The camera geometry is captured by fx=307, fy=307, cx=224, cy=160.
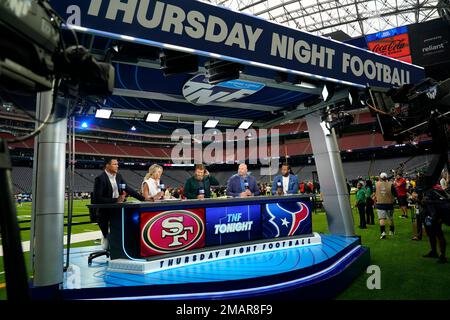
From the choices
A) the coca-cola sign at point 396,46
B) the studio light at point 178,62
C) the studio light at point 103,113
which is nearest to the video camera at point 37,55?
the studio light at point 178,62

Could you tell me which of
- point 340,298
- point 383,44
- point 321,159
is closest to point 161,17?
point 340,298

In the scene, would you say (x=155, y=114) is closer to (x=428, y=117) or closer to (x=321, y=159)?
(x=321, y=159)

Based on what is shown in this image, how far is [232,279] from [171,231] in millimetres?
1254

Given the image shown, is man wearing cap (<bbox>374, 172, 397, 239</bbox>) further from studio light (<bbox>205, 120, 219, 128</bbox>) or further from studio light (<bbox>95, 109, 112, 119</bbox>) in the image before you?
studio light (<bbox>95, 109, 112, 119</bbox>)

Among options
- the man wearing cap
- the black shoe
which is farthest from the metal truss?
the black shoe

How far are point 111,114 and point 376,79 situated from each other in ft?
18.7

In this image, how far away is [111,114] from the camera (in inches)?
275

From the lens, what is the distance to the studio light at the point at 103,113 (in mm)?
6508

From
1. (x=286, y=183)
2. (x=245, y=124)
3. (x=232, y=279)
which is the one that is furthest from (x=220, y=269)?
(x=245, y=124)

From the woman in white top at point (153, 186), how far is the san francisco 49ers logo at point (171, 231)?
1.23 meters

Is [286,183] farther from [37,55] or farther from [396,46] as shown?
[396,46]

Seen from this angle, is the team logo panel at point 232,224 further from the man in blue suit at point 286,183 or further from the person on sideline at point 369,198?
the person on sideline at point 369,198

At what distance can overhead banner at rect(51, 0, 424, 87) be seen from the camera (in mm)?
3277

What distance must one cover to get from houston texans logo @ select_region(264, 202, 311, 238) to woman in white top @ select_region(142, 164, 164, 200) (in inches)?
81.4
